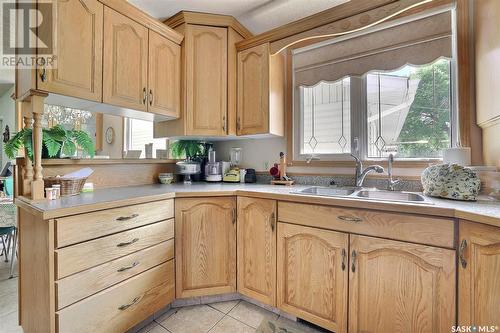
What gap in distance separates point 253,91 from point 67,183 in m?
1.54

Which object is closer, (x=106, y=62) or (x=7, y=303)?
(x=106, y=62)

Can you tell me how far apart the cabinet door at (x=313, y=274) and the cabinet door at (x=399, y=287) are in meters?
0.06

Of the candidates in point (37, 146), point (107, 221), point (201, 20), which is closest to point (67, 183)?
point (37, 146)

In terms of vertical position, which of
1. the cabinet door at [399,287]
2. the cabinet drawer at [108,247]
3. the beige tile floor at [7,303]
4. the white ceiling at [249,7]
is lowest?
the beige tile floor at [7,303]

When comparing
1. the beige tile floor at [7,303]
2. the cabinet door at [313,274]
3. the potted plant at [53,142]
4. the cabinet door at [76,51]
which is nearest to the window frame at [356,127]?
the cabinet door at [313,274]

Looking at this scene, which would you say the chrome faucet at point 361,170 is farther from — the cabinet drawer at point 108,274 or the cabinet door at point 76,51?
the cabinet door at point 76,51

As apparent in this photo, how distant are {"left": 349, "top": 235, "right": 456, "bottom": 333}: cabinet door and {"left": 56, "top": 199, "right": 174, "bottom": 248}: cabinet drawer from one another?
4.01 ft

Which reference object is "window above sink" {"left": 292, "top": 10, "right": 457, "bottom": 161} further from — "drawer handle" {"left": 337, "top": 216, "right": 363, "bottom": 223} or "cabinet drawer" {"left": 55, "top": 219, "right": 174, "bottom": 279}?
"cabinet drawer" {"left": 55, "top": 219, "right": 174, "bottom": 279}

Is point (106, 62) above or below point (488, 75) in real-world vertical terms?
above

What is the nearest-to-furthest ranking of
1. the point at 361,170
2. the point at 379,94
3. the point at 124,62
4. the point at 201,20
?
the point at 124,62 < the point at 361,170 < the point at 379,94 < the point at 201,20

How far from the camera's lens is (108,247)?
126 centimetres

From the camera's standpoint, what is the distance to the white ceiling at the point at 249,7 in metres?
1.86

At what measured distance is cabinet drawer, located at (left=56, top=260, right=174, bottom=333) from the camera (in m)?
1.13

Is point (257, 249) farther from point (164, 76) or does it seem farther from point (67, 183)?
point (164, 76)
